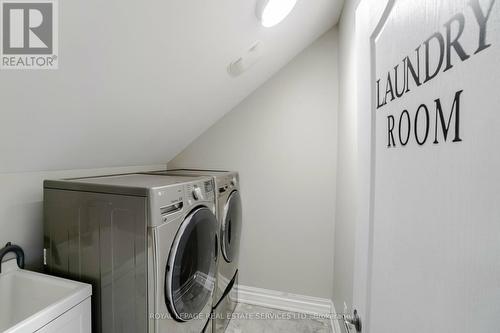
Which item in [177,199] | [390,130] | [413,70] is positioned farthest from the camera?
[177,199]

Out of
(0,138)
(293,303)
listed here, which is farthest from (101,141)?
(293,303)

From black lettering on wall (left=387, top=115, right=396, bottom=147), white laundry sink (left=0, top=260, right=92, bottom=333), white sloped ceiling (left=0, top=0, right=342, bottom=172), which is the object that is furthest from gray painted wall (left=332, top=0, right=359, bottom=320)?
white laundry sink (left=0, top=260, right=92, bottom=333)

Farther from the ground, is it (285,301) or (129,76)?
(129,76)

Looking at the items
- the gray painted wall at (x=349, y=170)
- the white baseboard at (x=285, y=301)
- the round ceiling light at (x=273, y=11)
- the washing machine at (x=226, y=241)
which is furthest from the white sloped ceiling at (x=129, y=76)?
the white baseboard at (x=285, y=301)

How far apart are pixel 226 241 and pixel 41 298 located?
1116mm

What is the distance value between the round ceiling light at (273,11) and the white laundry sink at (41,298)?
168 centimetres

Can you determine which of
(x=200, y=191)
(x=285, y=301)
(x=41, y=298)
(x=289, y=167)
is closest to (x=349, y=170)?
(x=289, y=167)

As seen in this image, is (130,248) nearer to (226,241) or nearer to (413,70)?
(226,241)

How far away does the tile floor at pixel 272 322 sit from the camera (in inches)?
79.6

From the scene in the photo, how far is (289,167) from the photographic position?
228cm

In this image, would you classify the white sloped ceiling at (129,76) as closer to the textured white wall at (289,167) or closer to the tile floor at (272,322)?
the textured white wall at (289,167)

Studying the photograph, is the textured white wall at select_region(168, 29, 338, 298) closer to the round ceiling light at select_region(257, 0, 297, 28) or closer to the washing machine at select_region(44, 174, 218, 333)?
the round ceiling light at select_region(257, 0, 297, 28)

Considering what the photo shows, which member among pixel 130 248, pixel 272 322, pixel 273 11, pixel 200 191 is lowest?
pixel 272 322

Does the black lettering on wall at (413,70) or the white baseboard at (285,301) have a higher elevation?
the black lettering on wall at (413,70)
